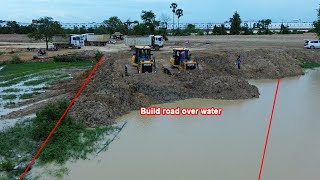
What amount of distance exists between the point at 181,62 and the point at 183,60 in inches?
7.8

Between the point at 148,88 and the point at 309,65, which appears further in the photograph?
the point at 309,65

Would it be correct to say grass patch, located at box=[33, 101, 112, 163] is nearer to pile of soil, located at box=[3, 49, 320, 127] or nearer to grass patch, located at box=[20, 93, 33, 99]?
pile of soil, located at box=[3, 49, 320, 127]

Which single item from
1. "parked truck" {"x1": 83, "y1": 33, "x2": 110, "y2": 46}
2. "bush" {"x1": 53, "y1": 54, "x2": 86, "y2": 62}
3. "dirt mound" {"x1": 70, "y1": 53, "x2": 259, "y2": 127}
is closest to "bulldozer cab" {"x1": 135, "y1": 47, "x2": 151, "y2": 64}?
"dirt mound" {"x1": 70, "y1": 53, "x2": 259, "y2": 127}

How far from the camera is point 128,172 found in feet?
38.6

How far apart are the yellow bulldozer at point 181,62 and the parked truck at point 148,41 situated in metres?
17.7

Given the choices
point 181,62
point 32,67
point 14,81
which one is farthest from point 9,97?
point 32,67

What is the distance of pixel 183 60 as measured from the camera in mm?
26250

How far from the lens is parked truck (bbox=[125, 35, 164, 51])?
44.6 metres

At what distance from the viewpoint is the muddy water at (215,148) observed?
1165 cm

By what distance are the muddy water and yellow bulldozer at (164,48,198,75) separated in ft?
19.0

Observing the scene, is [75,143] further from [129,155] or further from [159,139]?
Answer: [159,139]

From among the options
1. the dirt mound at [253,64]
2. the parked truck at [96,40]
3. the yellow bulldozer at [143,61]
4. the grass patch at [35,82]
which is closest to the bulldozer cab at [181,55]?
the yellow bulldozer at [143,61]

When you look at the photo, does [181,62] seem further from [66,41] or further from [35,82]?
[66,41]

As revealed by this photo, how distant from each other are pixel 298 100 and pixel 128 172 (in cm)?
1411
